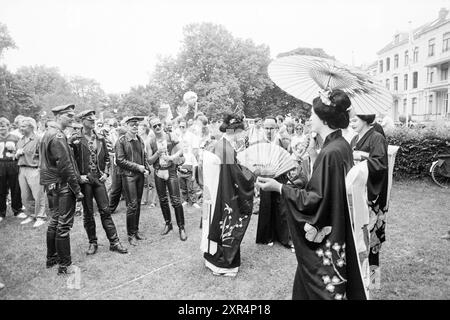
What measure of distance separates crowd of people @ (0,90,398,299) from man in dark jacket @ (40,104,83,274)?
0.05 ft

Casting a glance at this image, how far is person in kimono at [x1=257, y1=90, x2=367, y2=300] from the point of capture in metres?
2.33

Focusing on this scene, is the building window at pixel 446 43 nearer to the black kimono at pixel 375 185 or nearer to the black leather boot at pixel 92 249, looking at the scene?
the black kimono at pixel 375 185

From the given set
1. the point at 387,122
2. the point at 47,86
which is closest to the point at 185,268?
the point at 387,122

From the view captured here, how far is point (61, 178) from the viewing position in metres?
4.23

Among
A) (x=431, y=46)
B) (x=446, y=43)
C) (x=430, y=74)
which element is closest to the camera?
(x=446, y=43)

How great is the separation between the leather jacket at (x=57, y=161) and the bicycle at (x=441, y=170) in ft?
33.1

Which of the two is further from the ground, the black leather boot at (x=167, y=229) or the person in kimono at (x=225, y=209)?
the person in kimono at (x=225, y=209)

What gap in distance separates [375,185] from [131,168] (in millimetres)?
3883

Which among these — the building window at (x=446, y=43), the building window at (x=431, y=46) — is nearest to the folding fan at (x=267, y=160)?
the building window at (x=446, y=43)

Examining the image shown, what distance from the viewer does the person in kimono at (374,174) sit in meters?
3.40

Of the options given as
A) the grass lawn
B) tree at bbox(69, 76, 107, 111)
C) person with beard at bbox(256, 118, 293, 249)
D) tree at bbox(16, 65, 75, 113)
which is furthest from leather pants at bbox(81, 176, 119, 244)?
tree at bbox(69, 76, 107, 111)

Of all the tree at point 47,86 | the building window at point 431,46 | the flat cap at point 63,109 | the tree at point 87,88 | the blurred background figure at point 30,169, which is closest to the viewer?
the flat cap at point 63,109

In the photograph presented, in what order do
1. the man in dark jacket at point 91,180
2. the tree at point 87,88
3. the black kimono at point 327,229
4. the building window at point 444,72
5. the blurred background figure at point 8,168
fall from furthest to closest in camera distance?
1. the tree at point 87,88
2. the building window at point 444,72
3. the blurred background figure at point 8,168
4. the man in dark jacket at point 91,180
5. the black kimono at point 327,229

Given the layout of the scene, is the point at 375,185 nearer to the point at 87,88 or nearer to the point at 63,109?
the point at 63,109
